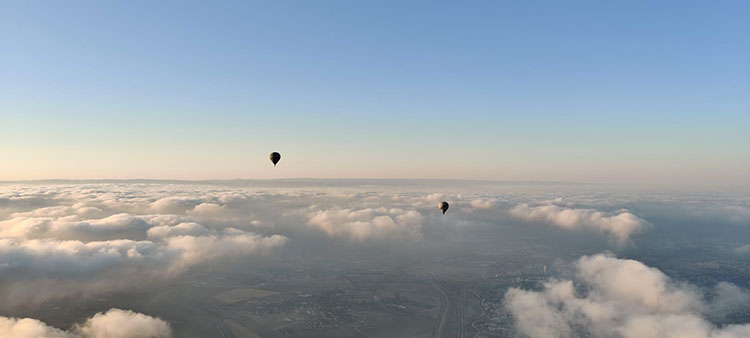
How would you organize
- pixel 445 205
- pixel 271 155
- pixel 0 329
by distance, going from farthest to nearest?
pixel 0 329 < pixel 445 205 < pixel 271 155

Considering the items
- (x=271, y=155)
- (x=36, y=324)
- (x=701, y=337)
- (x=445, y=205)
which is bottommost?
(x=701, y=337)

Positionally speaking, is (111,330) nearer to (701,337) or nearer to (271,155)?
(271,155)

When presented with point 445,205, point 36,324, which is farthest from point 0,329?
point 445,205

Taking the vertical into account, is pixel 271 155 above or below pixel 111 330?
above

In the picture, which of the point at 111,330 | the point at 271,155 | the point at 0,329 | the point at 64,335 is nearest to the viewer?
the point at 271,155

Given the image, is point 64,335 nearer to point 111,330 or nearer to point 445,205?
point 111,330

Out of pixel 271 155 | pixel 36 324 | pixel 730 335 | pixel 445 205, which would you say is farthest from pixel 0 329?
pixel 730 335

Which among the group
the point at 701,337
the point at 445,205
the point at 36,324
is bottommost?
the point at 701,337

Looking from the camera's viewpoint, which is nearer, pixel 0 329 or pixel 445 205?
pixel 445 205

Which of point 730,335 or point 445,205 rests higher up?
point 445,205
